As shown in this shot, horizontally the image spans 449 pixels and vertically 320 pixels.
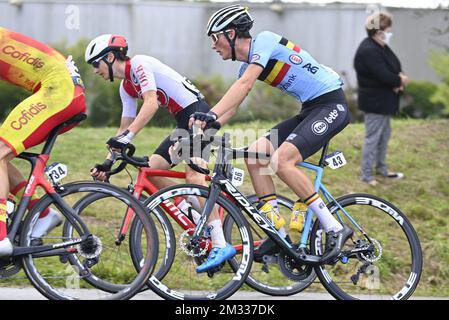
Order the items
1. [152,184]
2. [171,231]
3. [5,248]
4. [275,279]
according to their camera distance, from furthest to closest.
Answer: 1. [275,279]
2. [152,184]
3. [171,231]
4. [5,248]

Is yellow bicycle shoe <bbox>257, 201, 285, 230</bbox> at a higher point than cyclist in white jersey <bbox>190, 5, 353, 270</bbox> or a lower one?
lower

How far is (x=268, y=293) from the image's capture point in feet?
24.8

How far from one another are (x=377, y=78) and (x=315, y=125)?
4104mm

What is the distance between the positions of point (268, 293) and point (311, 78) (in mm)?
1759

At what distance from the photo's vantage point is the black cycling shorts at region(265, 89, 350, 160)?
23.4ft

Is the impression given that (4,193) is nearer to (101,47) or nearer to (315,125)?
(101,47)

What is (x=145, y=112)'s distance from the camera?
7.02 metres

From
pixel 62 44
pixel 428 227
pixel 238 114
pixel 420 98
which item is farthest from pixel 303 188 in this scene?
pixel 420 98

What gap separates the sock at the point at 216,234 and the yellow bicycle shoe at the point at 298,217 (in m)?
0.65

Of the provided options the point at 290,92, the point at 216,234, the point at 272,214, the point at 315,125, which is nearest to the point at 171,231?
the point at 216,234

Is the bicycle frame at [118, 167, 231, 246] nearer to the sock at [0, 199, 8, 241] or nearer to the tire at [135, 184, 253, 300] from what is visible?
the tire at [135, 184, 253, 300]

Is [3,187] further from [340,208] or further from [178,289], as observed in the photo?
[340,208]

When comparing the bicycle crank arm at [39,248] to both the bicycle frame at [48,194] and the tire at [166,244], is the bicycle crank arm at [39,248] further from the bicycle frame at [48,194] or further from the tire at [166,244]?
the tire at [166,244]

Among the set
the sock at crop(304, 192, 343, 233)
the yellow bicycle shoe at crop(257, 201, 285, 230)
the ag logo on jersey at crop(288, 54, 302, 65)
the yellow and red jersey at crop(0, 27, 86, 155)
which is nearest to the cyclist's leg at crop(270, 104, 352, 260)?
the sock at crop(304, 192, 343, 233)
